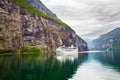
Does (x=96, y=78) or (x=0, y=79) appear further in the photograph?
(x=96, y=78)

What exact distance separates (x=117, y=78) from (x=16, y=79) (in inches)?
1439

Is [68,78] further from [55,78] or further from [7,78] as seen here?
[7,78]

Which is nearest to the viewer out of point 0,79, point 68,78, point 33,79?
point 0,79

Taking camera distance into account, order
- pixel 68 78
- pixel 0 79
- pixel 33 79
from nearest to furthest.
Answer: pixel 0 79, pixel 33 79, pixel 68 78

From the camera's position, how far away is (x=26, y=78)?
8588cm

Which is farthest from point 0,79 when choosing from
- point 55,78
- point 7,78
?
point 55,78

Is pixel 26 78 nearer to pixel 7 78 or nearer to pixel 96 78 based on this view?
pixel 7 78

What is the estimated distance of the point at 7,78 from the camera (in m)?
82.8

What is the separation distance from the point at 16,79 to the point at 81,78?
979 inches

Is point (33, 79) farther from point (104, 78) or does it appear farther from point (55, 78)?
point (104, 78)

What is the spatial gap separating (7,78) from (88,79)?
28903 millimetres

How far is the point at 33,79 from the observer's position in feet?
278

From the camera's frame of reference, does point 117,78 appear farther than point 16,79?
Yes

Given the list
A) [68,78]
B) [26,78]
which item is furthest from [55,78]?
[26,78]
